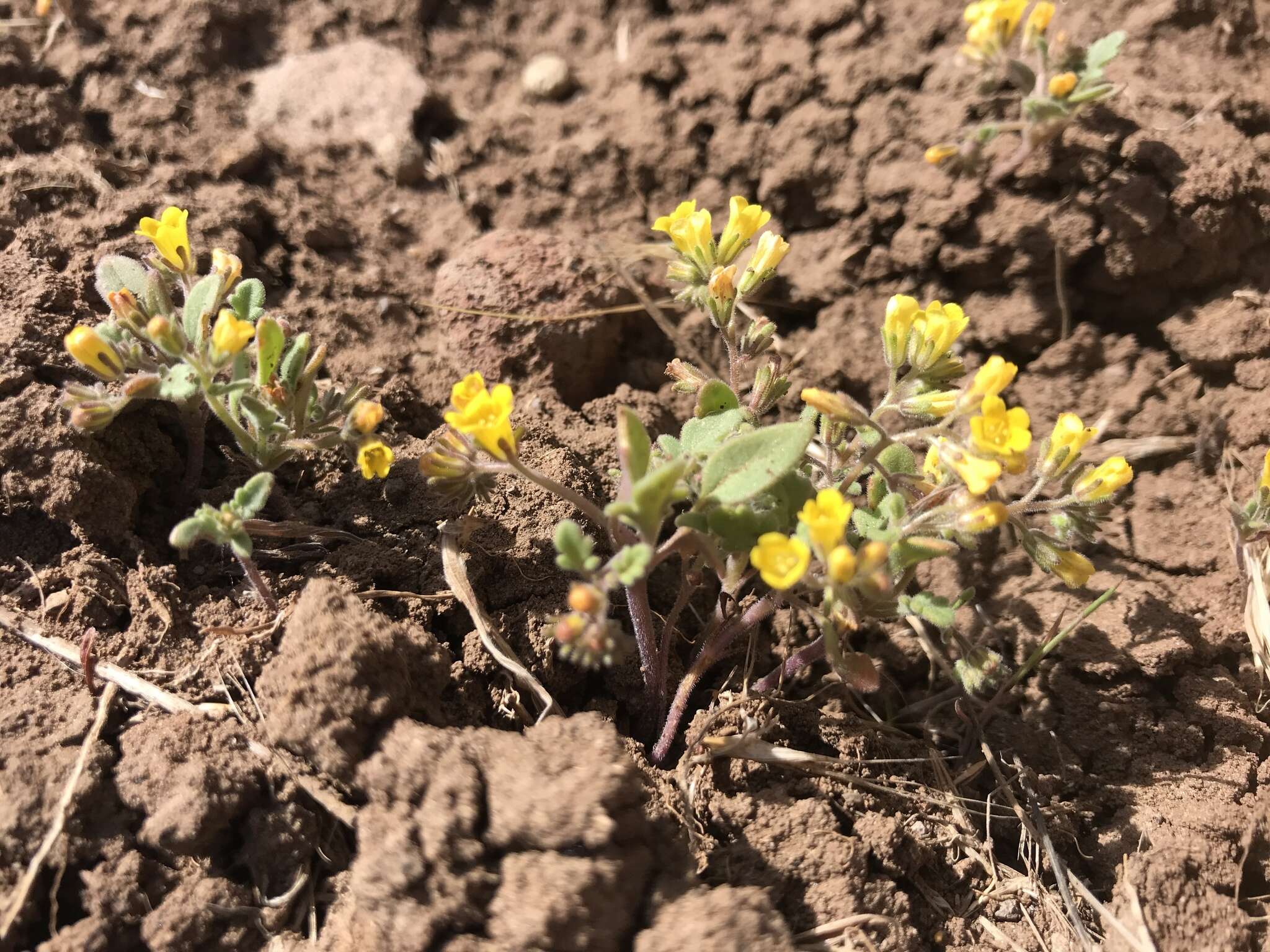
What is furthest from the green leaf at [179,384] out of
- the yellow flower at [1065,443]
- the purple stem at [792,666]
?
the yellow flower at [1065,443]

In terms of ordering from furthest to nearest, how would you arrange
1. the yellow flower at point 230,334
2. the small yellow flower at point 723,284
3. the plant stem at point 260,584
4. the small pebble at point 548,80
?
the small pebble at point 548,80
the small yellow flower at point 723,284
the plant stem at point 260,584
the yellow flower at point 230,334

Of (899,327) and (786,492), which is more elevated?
(899,327)

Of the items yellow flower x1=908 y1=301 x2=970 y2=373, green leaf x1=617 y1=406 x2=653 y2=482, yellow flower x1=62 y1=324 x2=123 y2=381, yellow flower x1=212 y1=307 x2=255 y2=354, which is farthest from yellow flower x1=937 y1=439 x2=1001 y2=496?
yellow flower x1=62 y1=324 x2=123 y2=381

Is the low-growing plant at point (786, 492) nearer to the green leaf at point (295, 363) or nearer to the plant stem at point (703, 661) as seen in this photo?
the plant stem at point (703, 661)

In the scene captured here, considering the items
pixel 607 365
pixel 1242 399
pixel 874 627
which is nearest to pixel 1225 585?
pixel 1242 399

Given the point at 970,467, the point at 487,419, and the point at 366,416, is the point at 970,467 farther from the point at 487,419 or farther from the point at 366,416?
the point at 366,416

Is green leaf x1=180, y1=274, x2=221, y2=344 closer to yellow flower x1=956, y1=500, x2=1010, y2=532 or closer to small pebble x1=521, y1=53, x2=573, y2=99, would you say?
yellow flower x1=956, y1=500, x2=1010, y2=532

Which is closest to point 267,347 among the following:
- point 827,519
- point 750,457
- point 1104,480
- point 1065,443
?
point 750,457
